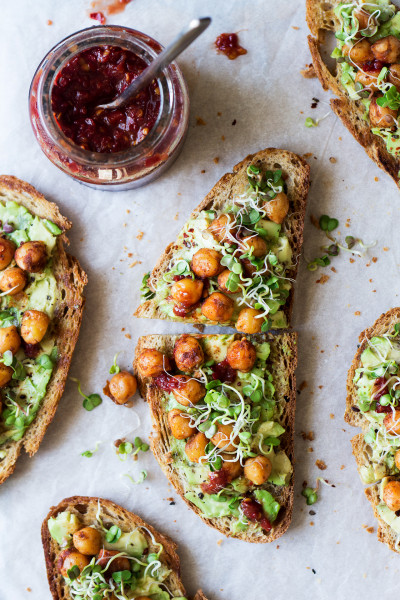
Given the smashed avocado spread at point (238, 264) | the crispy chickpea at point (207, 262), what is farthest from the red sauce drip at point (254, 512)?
the crispy chickpea at point (207, 262)

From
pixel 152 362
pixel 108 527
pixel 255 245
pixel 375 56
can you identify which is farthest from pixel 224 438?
pixel 375 56

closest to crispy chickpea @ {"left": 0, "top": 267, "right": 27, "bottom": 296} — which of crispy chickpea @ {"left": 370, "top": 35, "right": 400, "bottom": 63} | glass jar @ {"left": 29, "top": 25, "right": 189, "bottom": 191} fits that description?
glass jar @ {"left": 29, "top": 25, "right": 189, "bottom": 191}

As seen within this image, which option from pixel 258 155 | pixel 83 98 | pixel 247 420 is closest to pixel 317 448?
pixel 247 420

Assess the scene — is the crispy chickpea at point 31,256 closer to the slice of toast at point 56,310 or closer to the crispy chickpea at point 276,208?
the slice of toast at point 56,310

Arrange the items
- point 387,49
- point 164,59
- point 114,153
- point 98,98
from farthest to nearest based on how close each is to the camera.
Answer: point 387,49
point 98,98
point 114,153
point 164,59

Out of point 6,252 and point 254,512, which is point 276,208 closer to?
point 6,252
